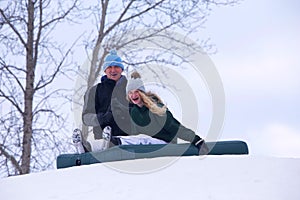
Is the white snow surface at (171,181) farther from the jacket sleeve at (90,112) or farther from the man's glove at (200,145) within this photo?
the jacket sleeve at (90,112)

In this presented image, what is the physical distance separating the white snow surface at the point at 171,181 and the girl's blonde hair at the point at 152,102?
2.28 feet

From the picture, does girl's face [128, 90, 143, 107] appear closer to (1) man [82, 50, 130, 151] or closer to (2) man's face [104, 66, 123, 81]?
(1) man [82, 50, 130, 151]

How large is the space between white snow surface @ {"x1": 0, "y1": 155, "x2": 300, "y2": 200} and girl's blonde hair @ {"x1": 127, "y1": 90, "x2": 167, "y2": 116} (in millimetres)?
696

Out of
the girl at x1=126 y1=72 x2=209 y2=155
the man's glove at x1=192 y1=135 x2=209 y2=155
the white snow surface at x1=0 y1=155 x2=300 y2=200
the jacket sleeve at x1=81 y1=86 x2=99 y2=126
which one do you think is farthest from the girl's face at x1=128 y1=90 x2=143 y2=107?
the white snow surface at x1=0 y1=155 x2=300 y2=200

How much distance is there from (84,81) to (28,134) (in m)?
1.30

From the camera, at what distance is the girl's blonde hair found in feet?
16.3

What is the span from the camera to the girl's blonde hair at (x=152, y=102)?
4957mm

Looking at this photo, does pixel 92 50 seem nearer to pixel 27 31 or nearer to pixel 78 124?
pixel 27 31

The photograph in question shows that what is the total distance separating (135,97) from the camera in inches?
202

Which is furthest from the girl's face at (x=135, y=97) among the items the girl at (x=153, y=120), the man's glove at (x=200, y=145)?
the man's glove at (x=200, y=145)

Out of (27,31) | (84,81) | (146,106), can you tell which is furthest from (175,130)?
(27,31)

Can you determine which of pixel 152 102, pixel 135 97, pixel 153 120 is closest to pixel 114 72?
pixel 135 97

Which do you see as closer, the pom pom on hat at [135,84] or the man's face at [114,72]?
the pom pom on hat at [135,84]

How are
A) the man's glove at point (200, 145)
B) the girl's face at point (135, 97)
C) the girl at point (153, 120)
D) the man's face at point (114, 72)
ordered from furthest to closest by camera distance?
the man's face at point (114, 72)
the girl's face at point (135, 97)
the girl at point (153, 120)
the man's glove at point (200, 145)
